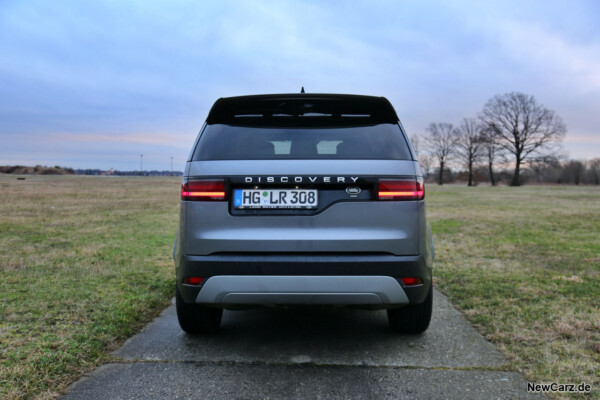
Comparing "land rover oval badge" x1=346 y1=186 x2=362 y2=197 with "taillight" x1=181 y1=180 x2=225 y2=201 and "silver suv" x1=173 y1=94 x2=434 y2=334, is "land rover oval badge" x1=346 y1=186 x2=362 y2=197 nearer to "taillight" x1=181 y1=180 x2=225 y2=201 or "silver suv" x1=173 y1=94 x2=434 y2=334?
"silver suv" x1=173 y1=94 x2=434 y2=334

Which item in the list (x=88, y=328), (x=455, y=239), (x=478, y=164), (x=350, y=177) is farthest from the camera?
(x=478, y=164)

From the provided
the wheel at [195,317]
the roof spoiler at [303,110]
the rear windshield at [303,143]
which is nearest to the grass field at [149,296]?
the wheel at [195,317]

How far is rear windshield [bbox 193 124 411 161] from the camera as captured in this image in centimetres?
267

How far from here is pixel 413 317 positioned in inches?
128

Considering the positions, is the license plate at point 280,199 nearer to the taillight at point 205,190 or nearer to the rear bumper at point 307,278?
the taillight at point 205,190

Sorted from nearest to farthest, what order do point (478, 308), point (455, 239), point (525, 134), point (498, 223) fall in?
point (478, 308) < point (455, 239) < point (498, 223) < point (525, 134)

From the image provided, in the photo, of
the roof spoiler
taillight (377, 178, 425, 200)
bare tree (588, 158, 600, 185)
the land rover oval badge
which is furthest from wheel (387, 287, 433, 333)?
bare tree (588, 158, 600, 185)

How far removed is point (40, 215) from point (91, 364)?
12.0 meters

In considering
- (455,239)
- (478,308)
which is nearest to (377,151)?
(478,308)

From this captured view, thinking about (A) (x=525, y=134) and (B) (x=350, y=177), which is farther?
(A) (x=525, y=134)

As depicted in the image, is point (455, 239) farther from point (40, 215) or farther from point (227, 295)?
point (40, 215)

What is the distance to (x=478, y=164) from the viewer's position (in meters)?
59.6

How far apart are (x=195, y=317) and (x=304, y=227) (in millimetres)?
1289

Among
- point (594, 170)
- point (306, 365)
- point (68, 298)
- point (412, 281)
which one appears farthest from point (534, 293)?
point (594, 170)
